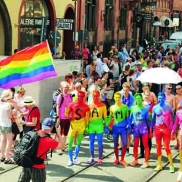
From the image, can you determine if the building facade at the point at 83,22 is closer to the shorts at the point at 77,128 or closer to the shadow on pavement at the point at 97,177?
the shorts at the point at 77,128

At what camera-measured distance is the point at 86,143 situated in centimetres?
1283

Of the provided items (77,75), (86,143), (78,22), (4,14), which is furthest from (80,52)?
(86,143)

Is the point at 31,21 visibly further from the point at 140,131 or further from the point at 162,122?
the point at 162,122

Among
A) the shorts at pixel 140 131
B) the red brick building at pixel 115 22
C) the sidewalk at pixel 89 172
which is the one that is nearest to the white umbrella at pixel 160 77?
the sidewalk at pixel 89 172

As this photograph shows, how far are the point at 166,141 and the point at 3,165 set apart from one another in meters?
3.39

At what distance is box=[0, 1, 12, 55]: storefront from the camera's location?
917 inches

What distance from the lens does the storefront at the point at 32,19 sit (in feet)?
81.4

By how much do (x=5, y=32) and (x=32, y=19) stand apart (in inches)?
64.2

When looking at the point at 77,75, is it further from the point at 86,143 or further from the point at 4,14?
the point at 4,14

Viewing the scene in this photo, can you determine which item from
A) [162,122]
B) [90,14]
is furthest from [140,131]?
[90,14]

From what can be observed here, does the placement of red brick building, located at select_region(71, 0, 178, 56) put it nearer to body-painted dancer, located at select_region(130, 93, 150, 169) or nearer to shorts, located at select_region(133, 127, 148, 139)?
body-painted dancer, located at select_region(130, 93, 150, 169)

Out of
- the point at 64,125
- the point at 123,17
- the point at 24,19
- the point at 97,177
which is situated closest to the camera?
the point at 97,177

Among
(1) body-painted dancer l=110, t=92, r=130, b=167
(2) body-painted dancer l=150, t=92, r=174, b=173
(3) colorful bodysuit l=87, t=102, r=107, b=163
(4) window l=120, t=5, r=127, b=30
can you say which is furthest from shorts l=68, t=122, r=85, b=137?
(4) window l=120, t=5, r=127, b=30

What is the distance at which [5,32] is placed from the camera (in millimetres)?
23672
